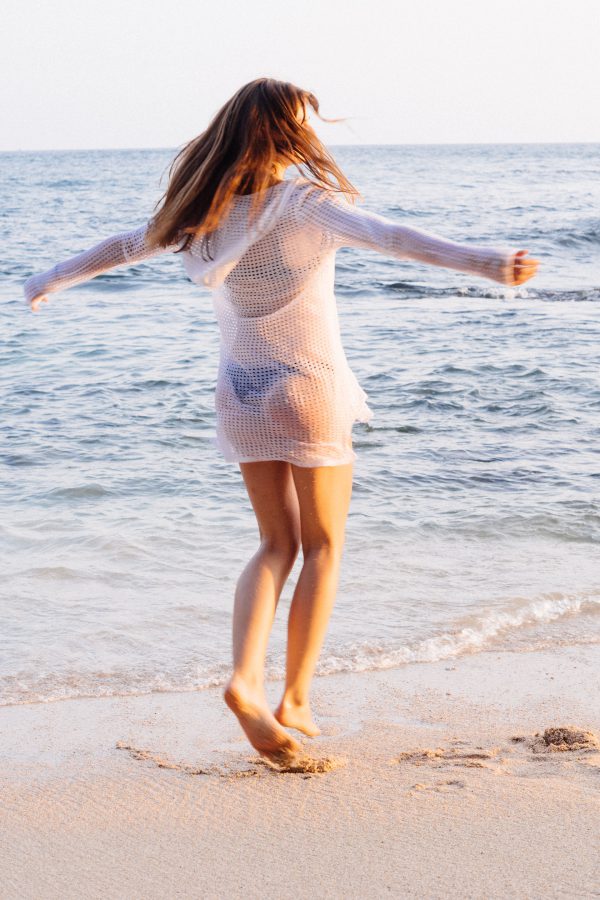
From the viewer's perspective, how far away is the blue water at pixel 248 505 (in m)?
4.37

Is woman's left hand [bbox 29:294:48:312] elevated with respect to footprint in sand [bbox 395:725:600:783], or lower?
elevated

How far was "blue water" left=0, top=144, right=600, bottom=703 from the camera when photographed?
4.37 meters

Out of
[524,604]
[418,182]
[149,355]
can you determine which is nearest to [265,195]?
[524,604]

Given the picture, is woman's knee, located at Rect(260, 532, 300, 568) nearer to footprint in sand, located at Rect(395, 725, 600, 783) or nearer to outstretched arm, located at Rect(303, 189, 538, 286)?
footprint in sand, located at Rect(395, 725, 600, 783)

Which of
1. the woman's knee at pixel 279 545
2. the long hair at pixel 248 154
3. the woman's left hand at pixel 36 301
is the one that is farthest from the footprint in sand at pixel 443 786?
the woman's left hand at pixel 36 301

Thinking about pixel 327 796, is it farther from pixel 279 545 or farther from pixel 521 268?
pixel 521 268

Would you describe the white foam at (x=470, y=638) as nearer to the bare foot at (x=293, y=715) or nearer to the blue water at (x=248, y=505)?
the blue water at (x=248, y=505)

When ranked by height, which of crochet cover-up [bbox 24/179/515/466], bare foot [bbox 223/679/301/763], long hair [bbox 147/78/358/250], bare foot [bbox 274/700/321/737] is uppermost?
long hair [bbox 147/78/358/250]

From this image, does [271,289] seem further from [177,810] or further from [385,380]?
[385,380]

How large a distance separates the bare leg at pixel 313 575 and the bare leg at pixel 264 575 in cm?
5

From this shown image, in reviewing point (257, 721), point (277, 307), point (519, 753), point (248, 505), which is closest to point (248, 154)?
point (277, 307)

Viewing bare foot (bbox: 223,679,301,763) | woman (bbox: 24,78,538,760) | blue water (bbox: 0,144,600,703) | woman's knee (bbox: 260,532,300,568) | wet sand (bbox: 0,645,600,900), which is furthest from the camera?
blue water (bbox: 0,144,600,703)

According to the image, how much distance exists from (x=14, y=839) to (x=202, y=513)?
345cm

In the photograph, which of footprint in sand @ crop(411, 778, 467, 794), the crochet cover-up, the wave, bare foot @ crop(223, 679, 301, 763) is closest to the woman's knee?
the crochet cover-up
